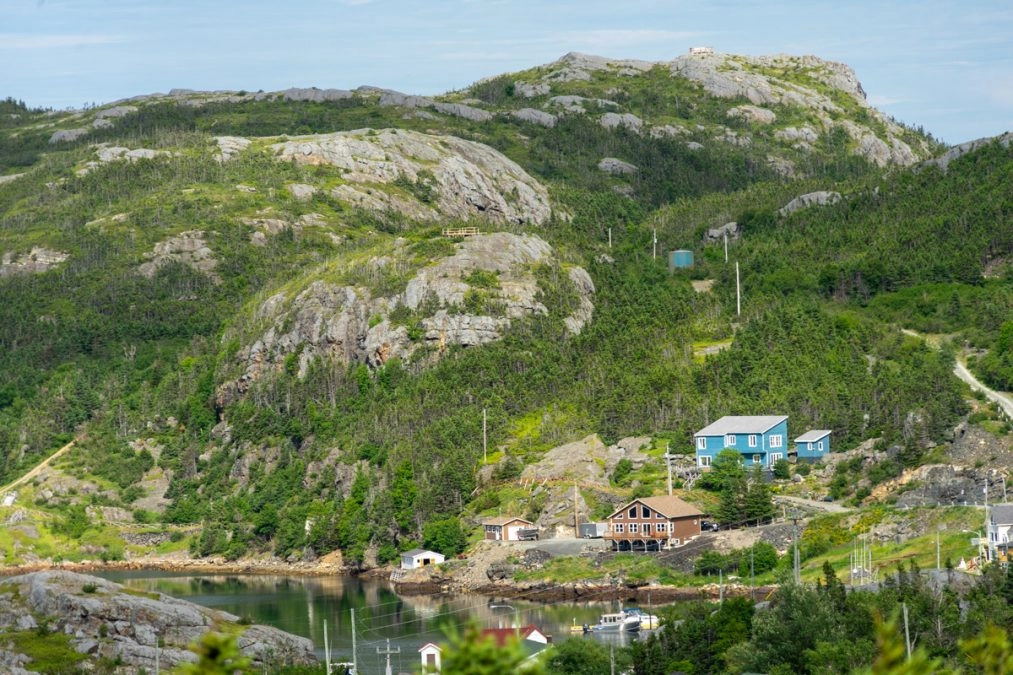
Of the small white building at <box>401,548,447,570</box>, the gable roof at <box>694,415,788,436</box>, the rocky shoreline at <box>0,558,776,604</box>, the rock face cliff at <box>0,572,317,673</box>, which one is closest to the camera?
the rock face cliff at <box>0,572,317,673</box>

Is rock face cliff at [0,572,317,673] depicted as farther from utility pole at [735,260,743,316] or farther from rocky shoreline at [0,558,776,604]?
utility pole at [735,260,743,316]

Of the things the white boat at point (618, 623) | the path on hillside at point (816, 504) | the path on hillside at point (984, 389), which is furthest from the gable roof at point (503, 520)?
the path on hillside at point (984, 389)

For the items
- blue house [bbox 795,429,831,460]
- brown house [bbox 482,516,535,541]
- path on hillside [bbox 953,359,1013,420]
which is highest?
path on hillside [bbox 953,359,1013,420]

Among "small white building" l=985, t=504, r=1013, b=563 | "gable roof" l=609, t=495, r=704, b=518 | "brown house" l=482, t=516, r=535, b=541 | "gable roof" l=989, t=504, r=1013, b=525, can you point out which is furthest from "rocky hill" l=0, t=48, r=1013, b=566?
"small white building" l=985, t=504, r=1013, b=563

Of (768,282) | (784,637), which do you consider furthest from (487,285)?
(784,637)

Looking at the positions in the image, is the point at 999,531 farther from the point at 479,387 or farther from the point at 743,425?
the point at 479,387

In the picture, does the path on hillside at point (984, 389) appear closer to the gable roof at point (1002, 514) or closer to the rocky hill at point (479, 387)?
the rocky hill at point (479, 387)

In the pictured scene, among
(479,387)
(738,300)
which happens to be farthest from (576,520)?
(738,300)

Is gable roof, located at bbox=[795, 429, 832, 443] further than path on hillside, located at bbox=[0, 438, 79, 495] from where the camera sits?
No
